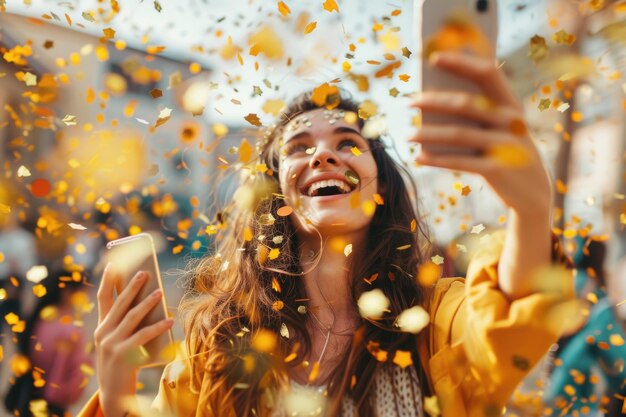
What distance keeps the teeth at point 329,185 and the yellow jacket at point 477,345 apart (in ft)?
1.54

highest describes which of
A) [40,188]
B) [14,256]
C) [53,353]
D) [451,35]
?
[451,35]

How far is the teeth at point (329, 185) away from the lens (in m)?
1.64

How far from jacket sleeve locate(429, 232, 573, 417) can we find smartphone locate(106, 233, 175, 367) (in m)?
0.81

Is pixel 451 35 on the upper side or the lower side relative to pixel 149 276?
upper

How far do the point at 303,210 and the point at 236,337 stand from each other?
513mm

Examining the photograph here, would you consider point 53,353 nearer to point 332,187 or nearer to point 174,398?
point 174,398

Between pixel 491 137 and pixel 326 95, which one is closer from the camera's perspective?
pixel 491 137

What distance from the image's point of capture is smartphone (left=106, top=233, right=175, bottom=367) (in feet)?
4.63

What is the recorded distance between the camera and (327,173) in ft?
5.41

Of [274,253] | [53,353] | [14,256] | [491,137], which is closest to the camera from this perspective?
[491,137]

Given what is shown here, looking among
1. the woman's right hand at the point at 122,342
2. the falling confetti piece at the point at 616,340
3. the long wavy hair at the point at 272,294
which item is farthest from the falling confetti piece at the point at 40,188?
the falling confetti piece at the point at 616,340

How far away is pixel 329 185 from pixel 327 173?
4 centimetres

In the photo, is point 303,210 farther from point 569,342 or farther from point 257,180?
point 569,342

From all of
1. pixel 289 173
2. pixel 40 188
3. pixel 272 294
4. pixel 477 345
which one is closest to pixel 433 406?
pixel 477 345
